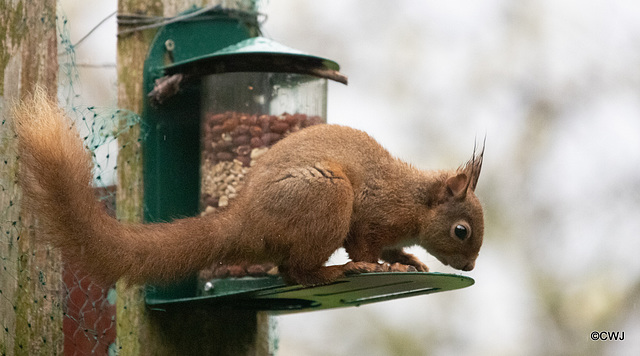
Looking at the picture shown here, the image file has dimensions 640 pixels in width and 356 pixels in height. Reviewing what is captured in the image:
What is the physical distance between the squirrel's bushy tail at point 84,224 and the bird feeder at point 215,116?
0.45m

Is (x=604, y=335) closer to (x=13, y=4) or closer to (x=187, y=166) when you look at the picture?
(x=187, y=166)

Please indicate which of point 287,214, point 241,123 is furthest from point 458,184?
point 241,123

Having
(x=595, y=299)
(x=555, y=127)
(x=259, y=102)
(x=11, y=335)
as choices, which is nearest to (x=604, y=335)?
(x=595, y=299)

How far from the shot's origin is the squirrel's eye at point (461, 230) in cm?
353

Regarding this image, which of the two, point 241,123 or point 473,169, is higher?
point 241,123

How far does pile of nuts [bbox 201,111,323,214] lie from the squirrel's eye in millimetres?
844

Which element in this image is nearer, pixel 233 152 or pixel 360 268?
pixel 360 268

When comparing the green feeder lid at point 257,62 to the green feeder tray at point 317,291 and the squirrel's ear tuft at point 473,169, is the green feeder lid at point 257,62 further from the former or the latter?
the green feeder tray at point 317,291

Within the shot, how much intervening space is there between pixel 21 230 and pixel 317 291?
3.58 feet

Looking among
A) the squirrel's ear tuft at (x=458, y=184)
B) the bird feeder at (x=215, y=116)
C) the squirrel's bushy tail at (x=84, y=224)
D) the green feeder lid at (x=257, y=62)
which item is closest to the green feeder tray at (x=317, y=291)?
the bird feeder at (x=215, y=116)

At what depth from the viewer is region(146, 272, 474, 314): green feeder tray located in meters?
2.84

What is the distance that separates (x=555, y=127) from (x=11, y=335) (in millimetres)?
6005

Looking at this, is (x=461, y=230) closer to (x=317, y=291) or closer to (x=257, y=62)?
(x=317, y=291)

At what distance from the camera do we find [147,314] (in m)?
3.49
